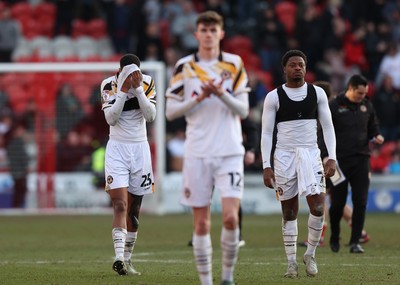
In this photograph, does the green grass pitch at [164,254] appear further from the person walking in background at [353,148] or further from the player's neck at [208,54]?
the player's neck at [208,54]

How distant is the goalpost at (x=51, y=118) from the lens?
25.4 metres

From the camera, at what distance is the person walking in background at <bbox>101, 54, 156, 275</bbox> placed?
1241 cm

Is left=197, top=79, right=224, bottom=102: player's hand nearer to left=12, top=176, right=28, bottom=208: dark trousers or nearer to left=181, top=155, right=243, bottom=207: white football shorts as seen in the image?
left=181, top=155, right=243, bottom=207: white football shorts

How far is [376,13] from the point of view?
→ 1235 inches

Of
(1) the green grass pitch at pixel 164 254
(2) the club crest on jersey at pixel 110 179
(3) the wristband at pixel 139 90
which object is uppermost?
(3) the wristband at pixel 139 90

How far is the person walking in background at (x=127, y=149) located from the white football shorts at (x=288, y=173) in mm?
1494

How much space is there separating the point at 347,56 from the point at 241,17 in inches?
127

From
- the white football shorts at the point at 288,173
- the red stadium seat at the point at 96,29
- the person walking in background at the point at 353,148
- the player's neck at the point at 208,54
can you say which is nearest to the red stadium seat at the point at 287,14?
the red stadium seat at the point at 96,29

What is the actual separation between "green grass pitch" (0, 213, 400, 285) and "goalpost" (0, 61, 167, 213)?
1.25 m

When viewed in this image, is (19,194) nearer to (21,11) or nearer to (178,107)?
(21,11)

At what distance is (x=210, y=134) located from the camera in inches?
400

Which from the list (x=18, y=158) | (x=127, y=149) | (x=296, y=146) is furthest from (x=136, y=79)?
(x=18, y=158)

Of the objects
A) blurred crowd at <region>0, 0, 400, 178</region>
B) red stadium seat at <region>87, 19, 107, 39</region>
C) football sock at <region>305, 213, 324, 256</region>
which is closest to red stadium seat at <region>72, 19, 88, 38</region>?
blurred crowd at <region>0, 0, 400, 178</region>

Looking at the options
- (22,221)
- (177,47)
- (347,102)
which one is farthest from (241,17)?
(347,102)
